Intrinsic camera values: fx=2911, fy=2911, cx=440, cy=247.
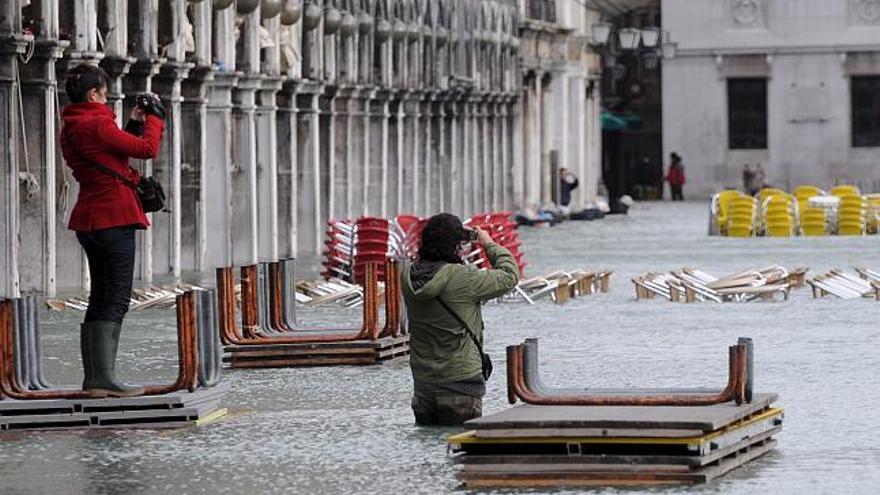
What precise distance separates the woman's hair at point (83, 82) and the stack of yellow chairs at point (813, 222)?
42.2 m

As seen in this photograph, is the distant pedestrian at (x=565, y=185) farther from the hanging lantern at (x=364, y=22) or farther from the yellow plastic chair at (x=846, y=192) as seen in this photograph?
the hanging lantern at (x=364, y=22)

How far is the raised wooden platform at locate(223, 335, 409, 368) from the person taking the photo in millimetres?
22578

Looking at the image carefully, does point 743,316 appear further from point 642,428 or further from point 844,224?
point 844,224

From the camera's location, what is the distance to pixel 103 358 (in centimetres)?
1753

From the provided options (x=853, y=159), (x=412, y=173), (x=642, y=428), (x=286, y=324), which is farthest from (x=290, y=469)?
(x=853, y=159)

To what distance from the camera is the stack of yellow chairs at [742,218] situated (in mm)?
57469

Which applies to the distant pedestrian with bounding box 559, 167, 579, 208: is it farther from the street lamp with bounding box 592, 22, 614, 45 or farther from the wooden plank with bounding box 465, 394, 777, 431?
the wooden plank with bounding box 465, 394, 777, 431

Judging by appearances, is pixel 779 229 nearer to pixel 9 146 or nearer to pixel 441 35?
pixel 441 35

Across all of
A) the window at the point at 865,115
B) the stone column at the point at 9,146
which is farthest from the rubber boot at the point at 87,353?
the window at the point at 865,115

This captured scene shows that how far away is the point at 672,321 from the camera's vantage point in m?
29.3

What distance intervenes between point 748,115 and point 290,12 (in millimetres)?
58662

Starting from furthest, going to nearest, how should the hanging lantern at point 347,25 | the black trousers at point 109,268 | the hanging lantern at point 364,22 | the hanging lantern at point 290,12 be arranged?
the hanging lantern at point 364,22
the hanging lantern at point 347,25
the hanging lantern at point 290,12
the black trousers at point 109,268

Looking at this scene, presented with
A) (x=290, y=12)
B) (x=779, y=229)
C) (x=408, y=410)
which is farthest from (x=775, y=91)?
(x=408, y=410)

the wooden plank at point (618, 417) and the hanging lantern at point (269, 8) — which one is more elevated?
the hanging lantern at point (269, 8)
